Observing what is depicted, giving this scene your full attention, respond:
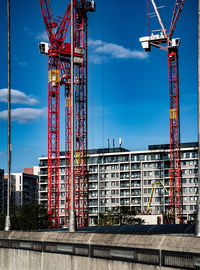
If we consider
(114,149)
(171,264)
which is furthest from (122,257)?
(114,149)

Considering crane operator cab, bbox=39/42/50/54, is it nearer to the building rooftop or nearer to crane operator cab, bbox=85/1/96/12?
crane operator cab, bbox=85/1/96/12

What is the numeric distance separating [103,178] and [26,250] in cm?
15991

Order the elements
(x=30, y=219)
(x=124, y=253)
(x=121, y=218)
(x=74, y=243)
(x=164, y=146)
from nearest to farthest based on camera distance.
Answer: (x=124, y=253) < (x=74, y=243) < (x=30, y=219) < (x=121, y=218) < (x=164, y=146)

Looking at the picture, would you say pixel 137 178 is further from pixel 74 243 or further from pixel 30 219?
pixel 74 243

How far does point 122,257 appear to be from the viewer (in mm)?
13688

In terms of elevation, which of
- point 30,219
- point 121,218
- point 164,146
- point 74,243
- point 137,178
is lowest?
point 121,218

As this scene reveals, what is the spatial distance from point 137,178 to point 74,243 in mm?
158081

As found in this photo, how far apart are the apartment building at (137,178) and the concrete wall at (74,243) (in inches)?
5726

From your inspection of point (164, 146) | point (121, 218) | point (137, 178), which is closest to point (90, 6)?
point (121, 218)

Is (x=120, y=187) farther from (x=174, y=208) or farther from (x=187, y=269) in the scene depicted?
(x=187, y=269)

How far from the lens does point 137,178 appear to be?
568 feet

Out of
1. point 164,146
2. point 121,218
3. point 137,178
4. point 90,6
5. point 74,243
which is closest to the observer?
point 74,243

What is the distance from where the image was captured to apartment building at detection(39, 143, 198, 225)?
542 feet

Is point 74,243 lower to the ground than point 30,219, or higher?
higher
